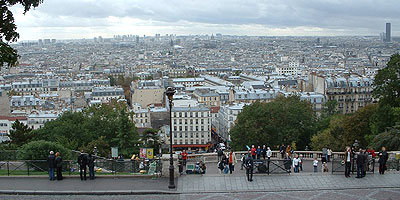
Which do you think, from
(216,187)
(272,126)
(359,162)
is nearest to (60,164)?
(216,187)

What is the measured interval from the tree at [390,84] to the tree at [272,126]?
727cm

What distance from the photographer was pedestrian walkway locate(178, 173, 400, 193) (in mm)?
16656

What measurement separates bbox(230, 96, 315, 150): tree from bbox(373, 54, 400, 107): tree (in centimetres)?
727

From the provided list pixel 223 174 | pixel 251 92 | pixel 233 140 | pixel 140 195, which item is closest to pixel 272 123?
pixel 233 140

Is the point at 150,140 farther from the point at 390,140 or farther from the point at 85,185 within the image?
the point at 85,185

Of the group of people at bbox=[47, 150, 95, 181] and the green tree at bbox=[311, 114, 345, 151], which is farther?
the green tree at bbox=[311, 114, 345, 151]

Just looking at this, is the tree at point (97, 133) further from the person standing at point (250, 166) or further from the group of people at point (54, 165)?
the person standing at point (250, 166)

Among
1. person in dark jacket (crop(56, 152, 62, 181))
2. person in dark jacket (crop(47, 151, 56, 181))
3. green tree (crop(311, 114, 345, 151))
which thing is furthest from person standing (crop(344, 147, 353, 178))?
green tree (crop(311, 114, 345, 151))

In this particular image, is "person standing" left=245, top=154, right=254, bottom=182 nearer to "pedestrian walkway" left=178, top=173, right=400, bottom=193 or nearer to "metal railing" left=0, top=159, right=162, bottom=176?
"pedestrian walkway" left=178, top=173, right=400, bottom=193

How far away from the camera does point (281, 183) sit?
17250 millimetres

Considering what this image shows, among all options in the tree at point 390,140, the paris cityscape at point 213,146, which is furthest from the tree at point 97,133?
the tree at point 390,140

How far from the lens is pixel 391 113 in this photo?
105ft

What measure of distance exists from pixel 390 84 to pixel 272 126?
9033 mm

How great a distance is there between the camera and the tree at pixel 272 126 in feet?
128
